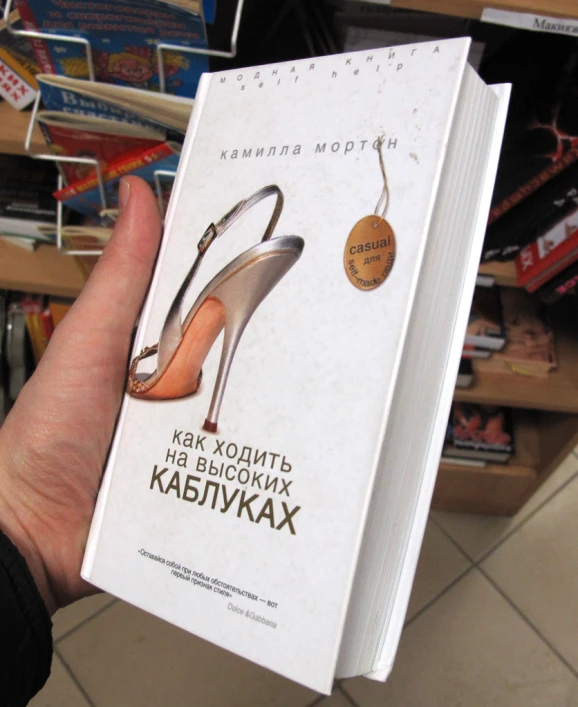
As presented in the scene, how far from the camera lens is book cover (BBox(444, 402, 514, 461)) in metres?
1.01

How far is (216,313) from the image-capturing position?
0.46 m

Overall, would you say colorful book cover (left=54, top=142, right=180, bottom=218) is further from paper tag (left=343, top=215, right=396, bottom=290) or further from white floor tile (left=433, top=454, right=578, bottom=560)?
white floor tile (left=433, top=454, right=578, bottom=560)

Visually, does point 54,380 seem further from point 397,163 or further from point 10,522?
point 397,163

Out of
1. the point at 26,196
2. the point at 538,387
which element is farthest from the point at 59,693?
the point at 538,387

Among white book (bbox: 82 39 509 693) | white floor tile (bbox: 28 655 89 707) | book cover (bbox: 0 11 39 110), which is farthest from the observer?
white floor tile (bbox: 28 655 89 707)

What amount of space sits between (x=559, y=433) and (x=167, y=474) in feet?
2.41

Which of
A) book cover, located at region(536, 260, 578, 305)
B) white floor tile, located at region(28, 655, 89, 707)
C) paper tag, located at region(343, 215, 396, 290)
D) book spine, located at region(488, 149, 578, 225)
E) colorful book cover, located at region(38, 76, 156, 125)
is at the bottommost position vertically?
white floor tile, located at region(28, 655, 89, 707)

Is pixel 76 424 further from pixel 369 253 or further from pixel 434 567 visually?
pixel 434 567

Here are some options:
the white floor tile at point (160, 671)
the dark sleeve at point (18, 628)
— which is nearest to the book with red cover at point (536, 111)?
the dark sleeve at point (18, 628)

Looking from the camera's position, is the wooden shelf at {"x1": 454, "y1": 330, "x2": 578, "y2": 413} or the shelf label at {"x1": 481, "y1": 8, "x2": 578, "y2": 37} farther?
the wooden shelf at {"x1": 454, "y1": 330, "x2": 578, "y2": 413}

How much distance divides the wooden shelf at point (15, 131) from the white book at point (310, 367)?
1.04ft

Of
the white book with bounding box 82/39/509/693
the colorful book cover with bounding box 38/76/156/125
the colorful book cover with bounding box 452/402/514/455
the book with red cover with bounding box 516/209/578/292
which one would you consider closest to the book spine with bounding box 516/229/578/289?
the book with red cover with bounding box 516/209/578/292

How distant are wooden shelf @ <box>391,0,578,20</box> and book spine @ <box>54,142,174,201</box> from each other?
30cm

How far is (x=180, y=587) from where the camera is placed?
0.43m
